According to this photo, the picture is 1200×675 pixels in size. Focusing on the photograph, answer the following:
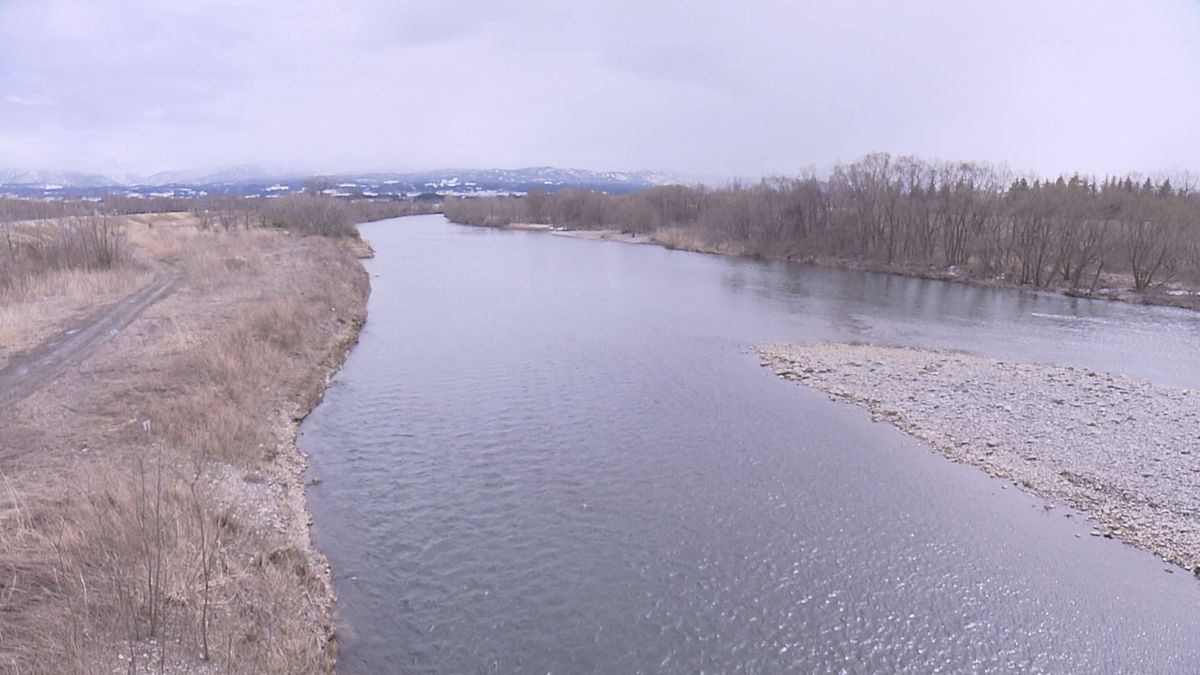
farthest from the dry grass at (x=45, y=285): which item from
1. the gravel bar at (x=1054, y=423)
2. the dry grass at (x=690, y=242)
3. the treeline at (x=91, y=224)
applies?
the dry grass at (x=690, y=242)

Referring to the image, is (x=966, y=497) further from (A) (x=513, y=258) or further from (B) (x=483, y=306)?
(A) (x=513, y=258)

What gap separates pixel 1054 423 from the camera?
46.5ft

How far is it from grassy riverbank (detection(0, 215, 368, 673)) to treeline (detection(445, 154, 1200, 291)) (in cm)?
3877

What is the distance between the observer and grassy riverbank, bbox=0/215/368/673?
557 cm

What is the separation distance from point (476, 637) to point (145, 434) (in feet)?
22.6

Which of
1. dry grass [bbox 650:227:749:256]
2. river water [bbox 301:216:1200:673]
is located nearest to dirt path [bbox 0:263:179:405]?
river water [bbox 301:216:1200:673]

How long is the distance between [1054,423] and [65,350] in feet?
73.0

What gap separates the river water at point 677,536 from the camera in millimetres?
7223

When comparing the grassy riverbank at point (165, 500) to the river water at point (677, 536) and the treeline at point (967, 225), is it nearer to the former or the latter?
the river water at point (677, 536)

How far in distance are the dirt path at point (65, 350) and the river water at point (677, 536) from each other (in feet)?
16.0

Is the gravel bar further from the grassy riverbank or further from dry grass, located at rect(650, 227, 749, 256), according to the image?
dry grass, located at rect(650, 227, 749, 256)

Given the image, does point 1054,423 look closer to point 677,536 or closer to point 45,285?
point 677,536

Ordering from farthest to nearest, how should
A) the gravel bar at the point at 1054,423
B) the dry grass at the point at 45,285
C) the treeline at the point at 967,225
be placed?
the treeline at the point at 967,225 < the dry grass at the point at 45,285 < the gravel bar at the point at 1054,423

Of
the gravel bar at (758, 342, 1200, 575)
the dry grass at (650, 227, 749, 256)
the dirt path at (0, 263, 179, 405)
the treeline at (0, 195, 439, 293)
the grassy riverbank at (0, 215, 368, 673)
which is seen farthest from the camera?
the dry grass at (650, 227, 749, 256)
